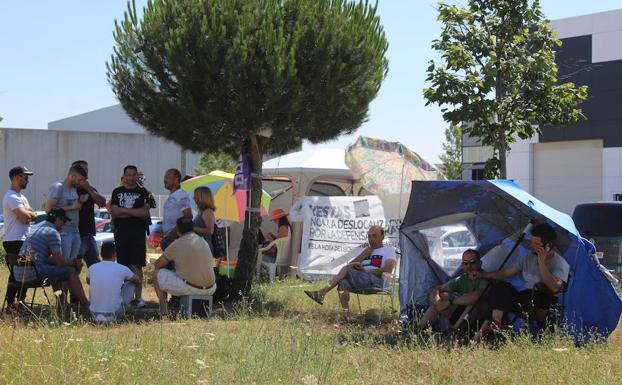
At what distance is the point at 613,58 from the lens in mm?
39594

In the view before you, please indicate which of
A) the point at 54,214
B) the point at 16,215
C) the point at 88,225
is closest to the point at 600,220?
the point at 88,225

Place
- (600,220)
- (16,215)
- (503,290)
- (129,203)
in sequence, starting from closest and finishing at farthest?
(503,290), (16,215), (129,203), (600,220)

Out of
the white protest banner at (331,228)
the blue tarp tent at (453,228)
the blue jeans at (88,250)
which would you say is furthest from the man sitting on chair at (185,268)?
the white protest banner at (331,228)

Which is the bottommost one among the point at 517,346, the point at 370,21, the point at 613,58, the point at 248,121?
the point at 517,346

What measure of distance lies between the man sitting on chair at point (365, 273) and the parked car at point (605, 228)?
456 cm

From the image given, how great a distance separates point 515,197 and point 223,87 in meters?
3.83

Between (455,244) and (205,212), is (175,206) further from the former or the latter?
(455,244)

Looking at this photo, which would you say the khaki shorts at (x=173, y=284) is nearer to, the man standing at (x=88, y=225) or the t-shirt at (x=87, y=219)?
the man standing at (x=88, y=225)

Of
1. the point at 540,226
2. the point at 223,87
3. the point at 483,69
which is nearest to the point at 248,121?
the point at 223,87

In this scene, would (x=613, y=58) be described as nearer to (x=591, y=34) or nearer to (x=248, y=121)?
(x=591, y=34)

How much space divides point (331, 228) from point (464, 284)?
6.47m

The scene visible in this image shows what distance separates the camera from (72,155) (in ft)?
162

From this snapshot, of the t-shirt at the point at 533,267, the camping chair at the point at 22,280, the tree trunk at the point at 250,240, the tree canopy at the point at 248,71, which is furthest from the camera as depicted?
the tree trunk at the point at 250,240

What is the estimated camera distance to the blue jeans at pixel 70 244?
959 cm
